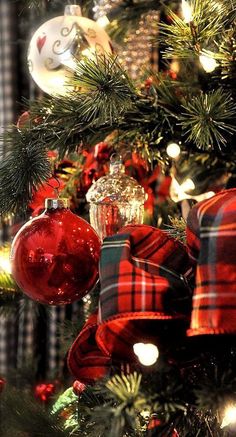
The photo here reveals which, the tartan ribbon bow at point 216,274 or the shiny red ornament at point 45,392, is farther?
the shiny red ornament at point 45,392

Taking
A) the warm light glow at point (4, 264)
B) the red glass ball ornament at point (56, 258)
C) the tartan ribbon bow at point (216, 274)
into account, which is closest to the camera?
the tartan ribbon bow at point (216, 274)

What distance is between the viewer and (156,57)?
123 cm

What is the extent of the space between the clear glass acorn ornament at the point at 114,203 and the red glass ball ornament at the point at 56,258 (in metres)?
0.10

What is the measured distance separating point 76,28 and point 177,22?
189mm

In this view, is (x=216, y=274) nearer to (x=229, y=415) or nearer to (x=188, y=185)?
(x=229, y=415)

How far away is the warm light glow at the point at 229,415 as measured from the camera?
0.44 meters

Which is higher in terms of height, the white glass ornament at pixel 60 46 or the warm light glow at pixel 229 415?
the white glass ornament at pixel 60 46

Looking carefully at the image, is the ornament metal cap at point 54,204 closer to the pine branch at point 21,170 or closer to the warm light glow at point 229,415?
the pine branch at point 21,170

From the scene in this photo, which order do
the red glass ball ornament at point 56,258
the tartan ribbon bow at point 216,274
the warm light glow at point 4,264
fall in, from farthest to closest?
the warm light glow at point 4,264 < the red glass ball ornament at point 56,258 < the tartan ribbon bow at point 216,274

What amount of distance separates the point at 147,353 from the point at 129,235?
82mm

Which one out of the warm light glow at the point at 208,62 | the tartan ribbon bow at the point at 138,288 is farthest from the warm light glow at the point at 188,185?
the tartan ribbon bow at the point at 138,288

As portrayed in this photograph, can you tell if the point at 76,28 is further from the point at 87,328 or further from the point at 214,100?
the point at 87,328

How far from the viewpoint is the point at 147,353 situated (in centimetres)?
45

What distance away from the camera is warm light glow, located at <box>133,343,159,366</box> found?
0.45m
